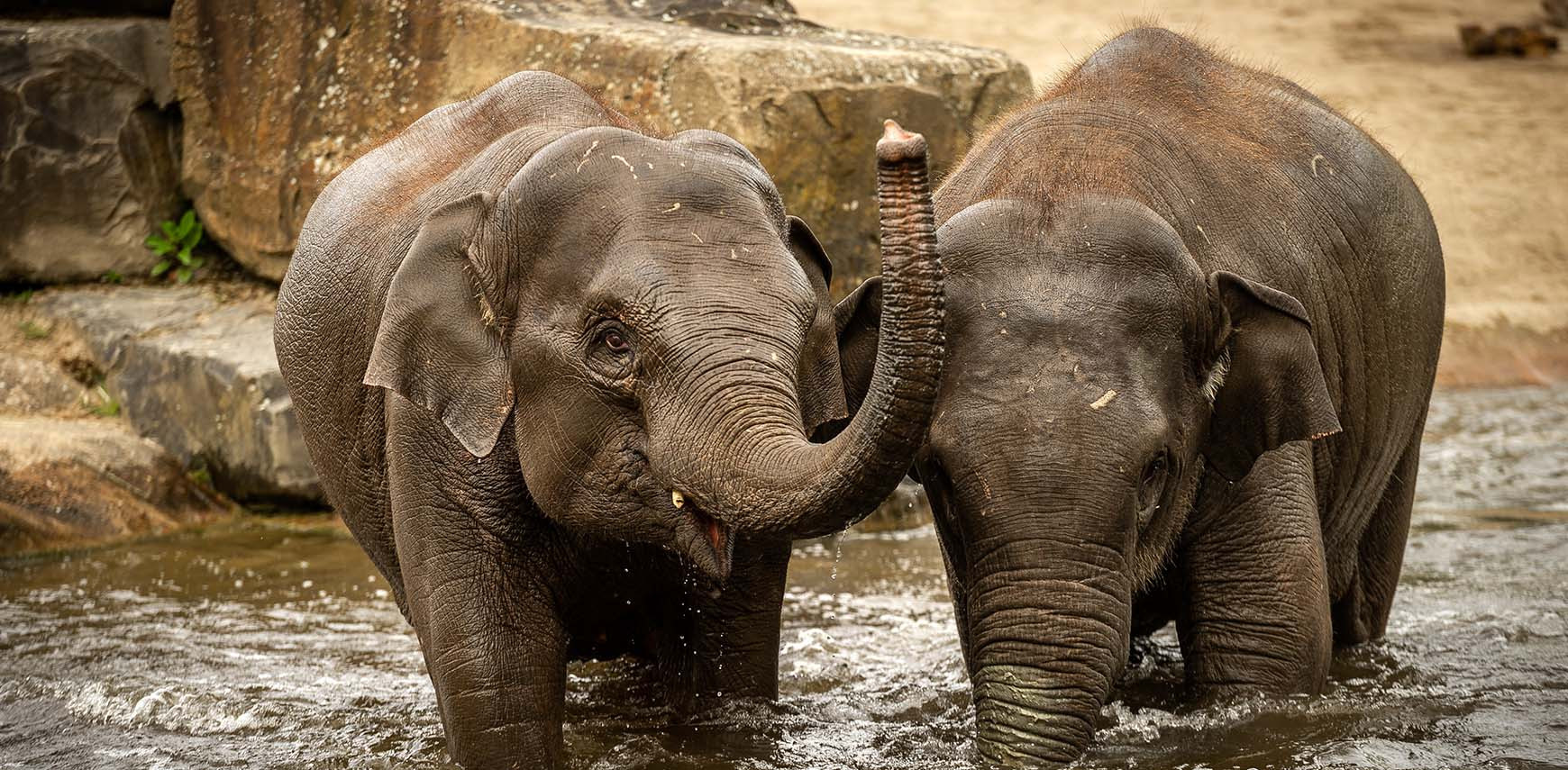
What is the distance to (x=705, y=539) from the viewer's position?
182 inches

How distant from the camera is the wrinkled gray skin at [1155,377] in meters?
4.84

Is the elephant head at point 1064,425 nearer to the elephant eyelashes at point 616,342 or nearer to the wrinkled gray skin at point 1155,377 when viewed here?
the wrinkled gray skin at point 1155,377

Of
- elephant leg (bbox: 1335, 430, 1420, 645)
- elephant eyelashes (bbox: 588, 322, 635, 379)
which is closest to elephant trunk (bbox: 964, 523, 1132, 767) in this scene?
elephant eyelashes (bbox: 588, 322, 635, 379)

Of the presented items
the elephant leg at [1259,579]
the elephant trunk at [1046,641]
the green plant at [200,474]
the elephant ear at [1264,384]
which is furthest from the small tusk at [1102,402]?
the green plant at [200,474]

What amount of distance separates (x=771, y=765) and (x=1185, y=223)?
79.0 inches

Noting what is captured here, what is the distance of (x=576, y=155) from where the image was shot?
16.0 ft

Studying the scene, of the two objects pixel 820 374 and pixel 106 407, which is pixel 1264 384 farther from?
pixel 106 407

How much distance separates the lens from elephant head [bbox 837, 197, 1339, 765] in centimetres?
480

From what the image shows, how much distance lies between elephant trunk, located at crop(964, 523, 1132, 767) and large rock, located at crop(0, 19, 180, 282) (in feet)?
24.5

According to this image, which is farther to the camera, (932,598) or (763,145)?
(763,145)

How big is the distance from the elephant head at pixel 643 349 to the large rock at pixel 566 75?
423 cm

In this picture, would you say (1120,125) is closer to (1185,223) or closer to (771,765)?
(1185,223)

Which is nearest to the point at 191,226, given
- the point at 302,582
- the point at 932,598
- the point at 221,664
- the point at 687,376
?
the point at 302,582

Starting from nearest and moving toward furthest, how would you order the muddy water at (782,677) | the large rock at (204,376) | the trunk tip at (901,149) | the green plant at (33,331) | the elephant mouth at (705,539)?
the trunk tip at (901,149) → the elephant mouth at (705,539) → the muddy water at (782,677) → the large rock at (204,376) → the green plant at (33,331)
